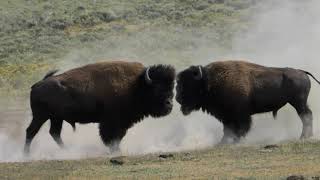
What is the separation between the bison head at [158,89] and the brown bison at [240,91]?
0.61 metres

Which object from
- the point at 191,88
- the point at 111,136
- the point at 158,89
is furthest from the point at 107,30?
the point at 111,136

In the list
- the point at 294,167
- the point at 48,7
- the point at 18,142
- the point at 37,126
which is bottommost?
the point at 48,7

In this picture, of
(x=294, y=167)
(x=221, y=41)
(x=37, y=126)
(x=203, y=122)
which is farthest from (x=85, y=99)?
(x=221, y=41)

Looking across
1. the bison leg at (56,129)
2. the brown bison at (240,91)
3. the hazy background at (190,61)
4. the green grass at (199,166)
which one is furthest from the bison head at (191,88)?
the bison leg at (56,129)

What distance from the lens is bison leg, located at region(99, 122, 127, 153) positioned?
16.7 m

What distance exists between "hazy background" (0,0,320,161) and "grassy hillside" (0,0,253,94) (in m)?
0.14

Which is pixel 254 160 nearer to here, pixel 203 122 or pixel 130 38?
pixel 203 122

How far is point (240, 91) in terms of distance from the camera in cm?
1717

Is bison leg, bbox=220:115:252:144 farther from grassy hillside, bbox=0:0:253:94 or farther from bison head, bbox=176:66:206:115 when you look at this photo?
grassy hillside, bbox=0:0:253:94

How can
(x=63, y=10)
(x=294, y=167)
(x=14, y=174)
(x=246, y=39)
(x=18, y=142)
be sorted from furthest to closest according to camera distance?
(x=63, y=10)
(x=246, y=39)
(x=18, y=142)
(x=14, y=174)
(x=294, y=167)

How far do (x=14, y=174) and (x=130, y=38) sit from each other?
2949cm

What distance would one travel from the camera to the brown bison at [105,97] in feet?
54.6

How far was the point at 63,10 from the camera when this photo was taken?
49344 mm

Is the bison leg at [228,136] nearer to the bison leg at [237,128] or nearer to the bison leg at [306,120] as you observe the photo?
the bison leg at [237,128]
